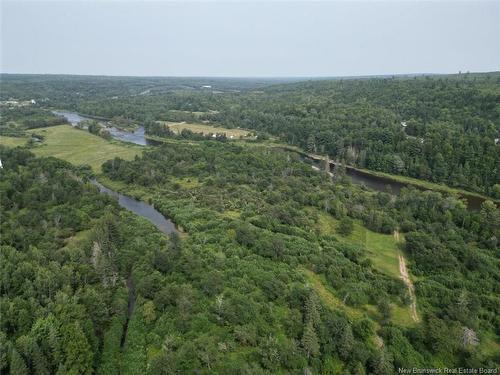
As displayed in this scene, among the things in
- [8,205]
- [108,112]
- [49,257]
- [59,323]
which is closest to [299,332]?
[59,323]

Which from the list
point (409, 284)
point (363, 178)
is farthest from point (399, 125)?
point (409, 284)

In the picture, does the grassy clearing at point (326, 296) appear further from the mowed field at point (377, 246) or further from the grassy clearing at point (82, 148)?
the grassy clearing at point (82, 148)

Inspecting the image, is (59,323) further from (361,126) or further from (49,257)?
(361,126)

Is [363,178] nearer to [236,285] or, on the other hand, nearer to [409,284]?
[409,284]

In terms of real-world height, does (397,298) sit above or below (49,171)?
below

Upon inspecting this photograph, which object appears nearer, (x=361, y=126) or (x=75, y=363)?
(x=75, y=363)

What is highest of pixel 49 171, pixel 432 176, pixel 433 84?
pixel 433 84

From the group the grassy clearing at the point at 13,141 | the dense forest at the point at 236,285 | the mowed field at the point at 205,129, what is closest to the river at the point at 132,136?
the mowed field at the point at 205,129
